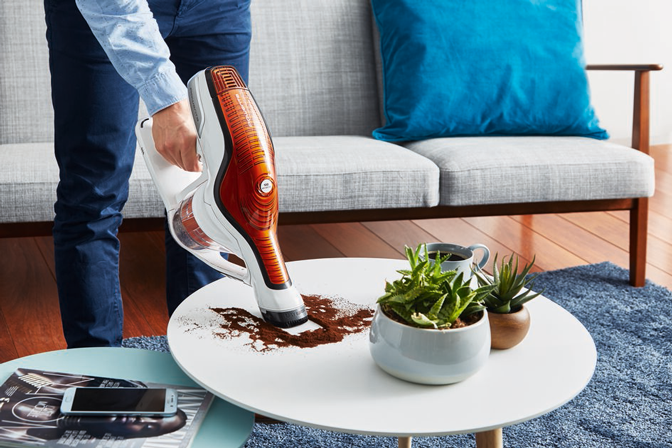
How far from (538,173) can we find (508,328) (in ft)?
3.77

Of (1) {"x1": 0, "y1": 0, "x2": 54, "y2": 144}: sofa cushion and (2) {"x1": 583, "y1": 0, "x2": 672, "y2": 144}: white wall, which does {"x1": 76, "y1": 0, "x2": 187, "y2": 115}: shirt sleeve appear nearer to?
(1) {"x1": 0, "y1": 0, "x2": 54, "y2": 144}: sofa cushion

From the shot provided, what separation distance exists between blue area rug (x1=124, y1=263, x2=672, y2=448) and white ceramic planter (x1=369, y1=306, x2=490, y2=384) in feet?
0.22

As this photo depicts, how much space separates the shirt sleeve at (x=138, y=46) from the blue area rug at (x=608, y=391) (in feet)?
1.81

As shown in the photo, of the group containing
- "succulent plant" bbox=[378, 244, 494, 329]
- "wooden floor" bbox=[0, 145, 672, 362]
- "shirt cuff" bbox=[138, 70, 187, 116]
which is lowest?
"wooden floor" bbox=[0, 145, 672, 362]

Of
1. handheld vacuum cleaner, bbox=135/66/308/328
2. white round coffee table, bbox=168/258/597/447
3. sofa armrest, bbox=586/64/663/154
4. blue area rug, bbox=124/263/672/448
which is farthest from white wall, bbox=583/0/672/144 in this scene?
handheld vacuum cleaner, bbox=135/66/308/328

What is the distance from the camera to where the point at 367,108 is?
2.38 metres

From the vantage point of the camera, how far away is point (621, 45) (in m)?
3.48

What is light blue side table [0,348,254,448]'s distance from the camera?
83cm

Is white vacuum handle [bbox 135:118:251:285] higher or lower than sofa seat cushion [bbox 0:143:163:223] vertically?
higher

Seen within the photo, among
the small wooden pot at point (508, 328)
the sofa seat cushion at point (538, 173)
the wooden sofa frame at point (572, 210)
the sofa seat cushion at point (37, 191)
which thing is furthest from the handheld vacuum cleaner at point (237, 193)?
the sofa seat cushion at point (538, 173)

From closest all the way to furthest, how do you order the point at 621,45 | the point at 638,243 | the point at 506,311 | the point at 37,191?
1. the point at 506,311
2. the point at 37,191
3. the point at 638,243
4. the point at 621,45

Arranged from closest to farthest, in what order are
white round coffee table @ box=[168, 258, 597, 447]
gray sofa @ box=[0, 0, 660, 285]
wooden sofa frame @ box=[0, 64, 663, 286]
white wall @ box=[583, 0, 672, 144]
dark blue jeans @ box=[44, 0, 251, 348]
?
white round coffee table @ box=[168, 258, 597, 447]
dark blue jeans @ box=[44, 0, 251, 348]
gray sofa @ box=[0, 0, 660, 285]
wooden sofa frame @ box=[0, 64, 663, 286]
white wall @ box=[583, 0, 672, 144]

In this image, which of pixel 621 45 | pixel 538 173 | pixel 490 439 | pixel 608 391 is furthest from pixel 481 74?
pixel 621 45

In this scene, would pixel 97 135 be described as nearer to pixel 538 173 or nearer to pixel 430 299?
pixel 430 299
